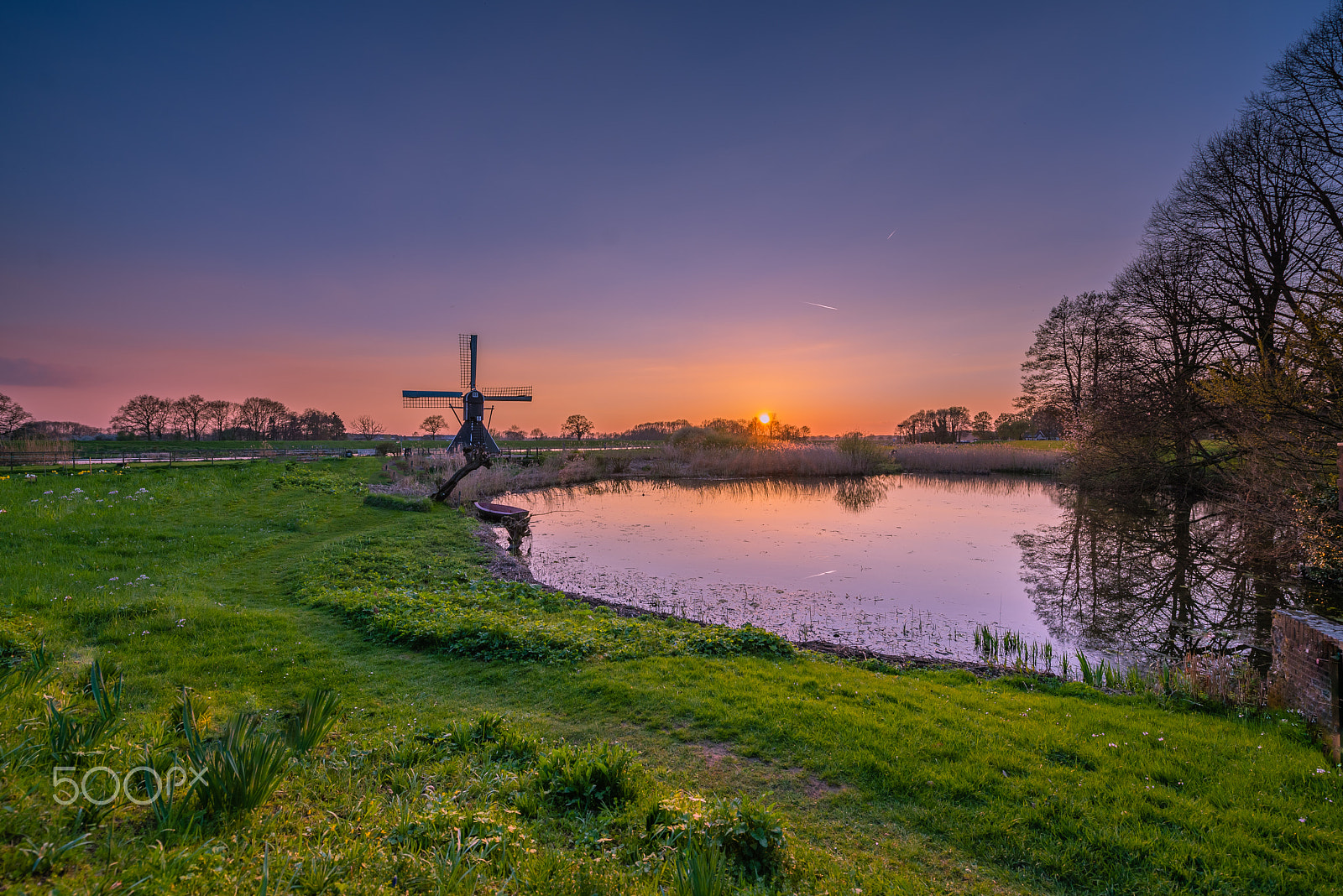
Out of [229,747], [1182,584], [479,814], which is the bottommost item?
[1182,584]

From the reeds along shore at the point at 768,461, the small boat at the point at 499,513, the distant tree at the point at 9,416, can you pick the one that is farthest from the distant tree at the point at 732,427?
the distant tree at the point at 9,416

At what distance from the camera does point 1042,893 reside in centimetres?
334

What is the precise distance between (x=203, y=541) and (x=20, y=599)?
5.87m

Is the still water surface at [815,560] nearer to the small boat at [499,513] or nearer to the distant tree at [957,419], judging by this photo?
the small boat at [499,513]

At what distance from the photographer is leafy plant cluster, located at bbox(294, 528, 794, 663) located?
7.89m

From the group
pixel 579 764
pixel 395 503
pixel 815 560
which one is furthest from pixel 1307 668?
pixel 395 503

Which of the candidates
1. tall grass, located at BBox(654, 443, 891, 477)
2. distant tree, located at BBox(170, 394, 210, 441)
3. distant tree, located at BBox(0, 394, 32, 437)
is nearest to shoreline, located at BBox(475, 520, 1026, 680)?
tall grass, located at BBox(654, 443, 891, 477)

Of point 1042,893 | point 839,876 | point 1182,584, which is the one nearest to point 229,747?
point 839,876

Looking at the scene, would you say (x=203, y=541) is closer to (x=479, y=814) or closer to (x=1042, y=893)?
(x=479, y=814)

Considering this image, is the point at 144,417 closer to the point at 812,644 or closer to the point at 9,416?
the point at 9,416

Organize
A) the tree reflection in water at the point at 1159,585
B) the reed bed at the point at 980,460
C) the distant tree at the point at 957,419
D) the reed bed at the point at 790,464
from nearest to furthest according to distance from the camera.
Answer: the tree reflection in water at the point at 1159,585 < the reed bed at the point at 790,464 < the reed bed at the point at 980,460 < the distant tree at the point at 957,419

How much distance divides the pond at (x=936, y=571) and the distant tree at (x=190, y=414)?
241 feet

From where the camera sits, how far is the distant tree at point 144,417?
69062 millimetres

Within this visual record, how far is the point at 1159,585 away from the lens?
1320 centimetres
